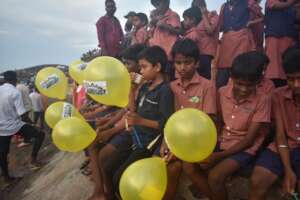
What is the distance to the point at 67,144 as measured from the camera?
2.88 m

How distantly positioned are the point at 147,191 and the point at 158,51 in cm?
144

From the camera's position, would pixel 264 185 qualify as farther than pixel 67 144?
No

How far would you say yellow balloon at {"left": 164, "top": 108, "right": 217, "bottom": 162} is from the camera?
195 centimetres

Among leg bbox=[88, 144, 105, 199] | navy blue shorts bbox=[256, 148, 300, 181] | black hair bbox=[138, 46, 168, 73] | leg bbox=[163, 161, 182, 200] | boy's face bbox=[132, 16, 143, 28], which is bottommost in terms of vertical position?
leg bbox=[88, 144, 105, 199]

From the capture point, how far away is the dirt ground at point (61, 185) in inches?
102

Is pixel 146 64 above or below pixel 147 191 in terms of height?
above

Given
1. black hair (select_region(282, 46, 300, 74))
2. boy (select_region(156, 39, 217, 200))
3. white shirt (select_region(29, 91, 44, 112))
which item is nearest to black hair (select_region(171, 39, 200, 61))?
boy (select_region(156, 39, 217, 200))

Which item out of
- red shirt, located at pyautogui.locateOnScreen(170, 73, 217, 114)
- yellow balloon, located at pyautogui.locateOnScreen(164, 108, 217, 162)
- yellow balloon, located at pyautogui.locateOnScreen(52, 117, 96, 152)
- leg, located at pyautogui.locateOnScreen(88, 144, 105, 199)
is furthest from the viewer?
leg, located at pyautogui.locateOnScreen(88, 144, 105, 199)

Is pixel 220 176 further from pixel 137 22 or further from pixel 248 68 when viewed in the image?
pixel 137 22

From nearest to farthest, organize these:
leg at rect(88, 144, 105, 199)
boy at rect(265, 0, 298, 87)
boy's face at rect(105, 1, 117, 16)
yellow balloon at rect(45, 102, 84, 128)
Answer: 1. leg at rect(88, 144, 105, 199)
2. boy at rect(265, 0, 298, 87)
3. yellow balloon at rect(45, 102, 84, 128)
4. boy's face at rect(105, 1, 117, 16)

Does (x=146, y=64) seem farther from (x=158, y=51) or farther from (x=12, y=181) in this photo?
(x=12, y=181)

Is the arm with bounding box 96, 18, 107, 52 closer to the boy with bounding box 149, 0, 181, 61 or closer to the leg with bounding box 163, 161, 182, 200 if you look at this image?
the boy with bounding box 149, 0, 181, 61

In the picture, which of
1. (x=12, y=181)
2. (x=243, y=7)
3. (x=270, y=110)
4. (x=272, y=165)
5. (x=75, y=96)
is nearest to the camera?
(x=272, y=165)

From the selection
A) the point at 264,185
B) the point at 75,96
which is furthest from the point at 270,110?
the point at 75,96
